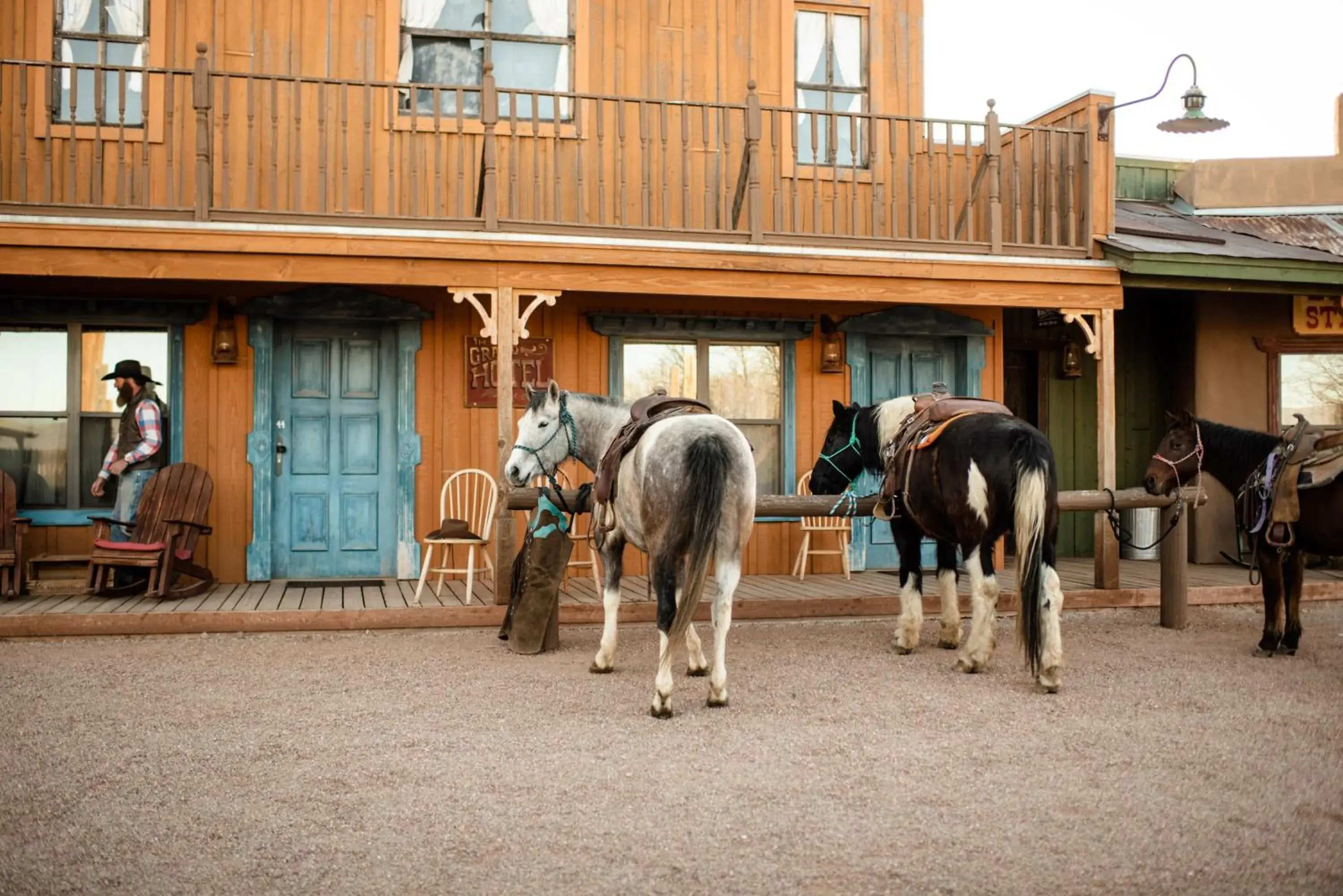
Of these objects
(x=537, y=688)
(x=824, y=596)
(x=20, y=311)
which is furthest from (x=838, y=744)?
(x=20, y=311)

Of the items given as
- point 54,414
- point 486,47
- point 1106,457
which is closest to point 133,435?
point 54,414

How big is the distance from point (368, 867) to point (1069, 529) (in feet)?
31.0

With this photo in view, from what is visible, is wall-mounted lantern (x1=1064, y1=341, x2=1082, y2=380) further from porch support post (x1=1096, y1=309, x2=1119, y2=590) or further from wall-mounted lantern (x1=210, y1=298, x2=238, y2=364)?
wall-mounted lantern (x1=210, y1=298, x2=238, y2=364)

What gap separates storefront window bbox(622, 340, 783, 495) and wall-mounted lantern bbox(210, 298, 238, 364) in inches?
122

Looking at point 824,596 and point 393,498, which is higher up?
point 393,498

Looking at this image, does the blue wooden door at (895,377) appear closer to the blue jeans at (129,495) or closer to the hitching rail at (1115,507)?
the hitching rail at (1115,507)

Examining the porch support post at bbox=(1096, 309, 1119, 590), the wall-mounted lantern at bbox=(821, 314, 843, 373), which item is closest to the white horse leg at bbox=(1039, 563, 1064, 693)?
the porch support post at bbox=(1096, 309, 1119, 590)

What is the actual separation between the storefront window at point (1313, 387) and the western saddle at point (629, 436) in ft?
24.8

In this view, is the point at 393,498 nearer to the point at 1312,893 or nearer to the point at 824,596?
the point at 824,596

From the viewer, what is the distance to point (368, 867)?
310cm

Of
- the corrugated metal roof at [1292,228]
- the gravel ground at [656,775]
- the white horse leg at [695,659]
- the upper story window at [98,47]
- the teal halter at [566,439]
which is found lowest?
the gravel ground at [656,775]

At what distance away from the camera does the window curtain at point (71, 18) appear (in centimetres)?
829

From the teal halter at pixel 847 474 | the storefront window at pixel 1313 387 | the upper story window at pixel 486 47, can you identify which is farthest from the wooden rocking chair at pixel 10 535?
the storefront window at pixel 1313 387

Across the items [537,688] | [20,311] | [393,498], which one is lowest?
[537,688]
